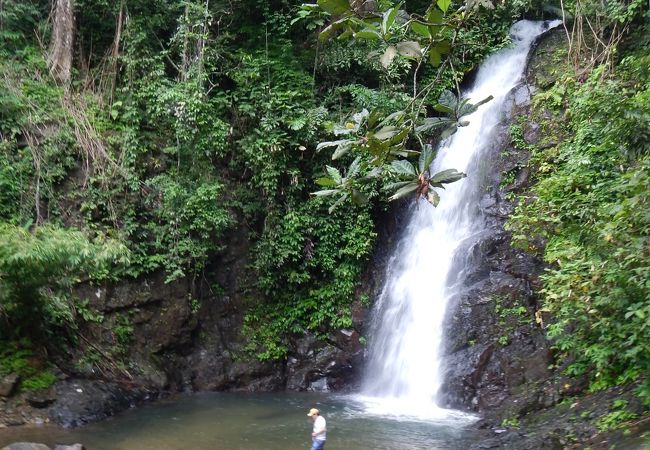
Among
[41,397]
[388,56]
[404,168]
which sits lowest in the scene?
[41,397]

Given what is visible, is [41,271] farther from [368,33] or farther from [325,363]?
[368,33]

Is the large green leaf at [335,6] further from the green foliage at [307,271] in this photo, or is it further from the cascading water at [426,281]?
the green foliage at [307,271]

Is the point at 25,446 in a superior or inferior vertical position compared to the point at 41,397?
inferior

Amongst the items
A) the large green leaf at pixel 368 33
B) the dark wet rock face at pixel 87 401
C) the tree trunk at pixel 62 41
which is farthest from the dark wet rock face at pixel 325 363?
the large green leaf at pixel 368 33

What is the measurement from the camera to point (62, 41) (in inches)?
507

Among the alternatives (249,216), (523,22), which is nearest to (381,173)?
(249,216)

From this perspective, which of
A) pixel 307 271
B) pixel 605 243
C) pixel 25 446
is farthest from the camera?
pixel 307 271

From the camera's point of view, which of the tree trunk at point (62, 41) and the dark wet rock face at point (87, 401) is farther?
the tree trunk at point (62, 41)

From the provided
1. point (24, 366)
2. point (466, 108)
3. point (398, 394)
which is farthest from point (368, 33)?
point (398, 394)

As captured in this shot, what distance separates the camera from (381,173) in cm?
325

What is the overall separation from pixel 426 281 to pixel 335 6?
954 centimetres

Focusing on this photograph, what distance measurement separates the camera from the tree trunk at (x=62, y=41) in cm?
1272

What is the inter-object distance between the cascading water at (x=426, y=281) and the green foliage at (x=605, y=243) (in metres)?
2.30

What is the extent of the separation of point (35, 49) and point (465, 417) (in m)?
11.7
